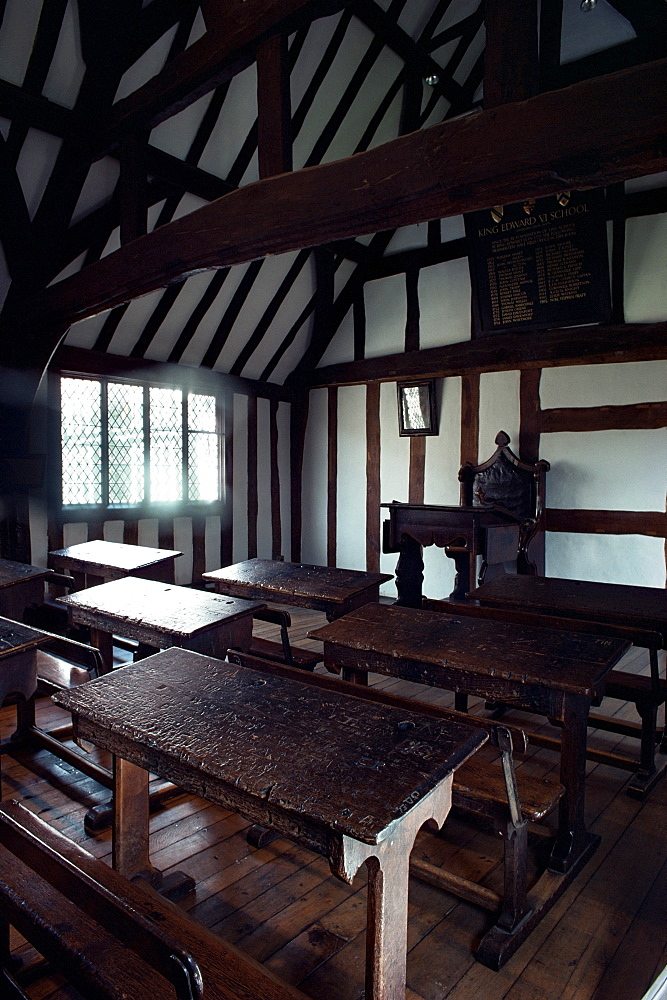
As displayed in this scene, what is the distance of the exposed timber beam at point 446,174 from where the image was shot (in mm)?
2051

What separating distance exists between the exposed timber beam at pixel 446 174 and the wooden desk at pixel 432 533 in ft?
7.90

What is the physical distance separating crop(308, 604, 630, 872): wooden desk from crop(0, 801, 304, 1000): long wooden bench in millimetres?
1138

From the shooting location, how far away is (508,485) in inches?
239

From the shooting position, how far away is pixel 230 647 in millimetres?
2691

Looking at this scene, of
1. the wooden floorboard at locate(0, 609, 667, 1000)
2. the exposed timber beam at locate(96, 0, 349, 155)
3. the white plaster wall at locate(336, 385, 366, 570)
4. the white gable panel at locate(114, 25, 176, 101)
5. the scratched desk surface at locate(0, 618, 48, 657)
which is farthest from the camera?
the white plaster wall at locate(336, 385, 366, 570)

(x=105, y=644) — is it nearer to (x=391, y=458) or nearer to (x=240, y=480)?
(x=240, y=480)

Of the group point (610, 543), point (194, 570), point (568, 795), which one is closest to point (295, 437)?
point (194, 570)

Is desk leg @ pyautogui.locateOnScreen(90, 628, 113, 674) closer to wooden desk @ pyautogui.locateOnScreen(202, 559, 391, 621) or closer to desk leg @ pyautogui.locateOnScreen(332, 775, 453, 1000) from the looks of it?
wooden desk @ pyautogui.locateOnScreen(202, 559, 391, 621)

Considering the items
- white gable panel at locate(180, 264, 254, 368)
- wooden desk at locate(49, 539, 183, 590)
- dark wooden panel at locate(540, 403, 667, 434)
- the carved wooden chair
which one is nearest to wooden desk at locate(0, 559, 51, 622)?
wooden desk at locate(49, 539, 183, 590)

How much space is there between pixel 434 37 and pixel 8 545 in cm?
592

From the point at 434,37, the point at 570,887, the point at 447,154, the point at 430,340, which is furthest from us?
the point at 430,340

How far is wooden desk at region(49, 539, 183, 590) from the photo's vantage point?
3.97 m

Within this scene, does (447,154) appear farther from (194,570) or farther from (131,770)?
(194,570)

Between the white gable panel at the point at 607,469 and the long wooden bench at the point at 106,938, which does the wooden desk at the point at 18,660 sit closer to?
the long wooden bench at the point at 106,938
